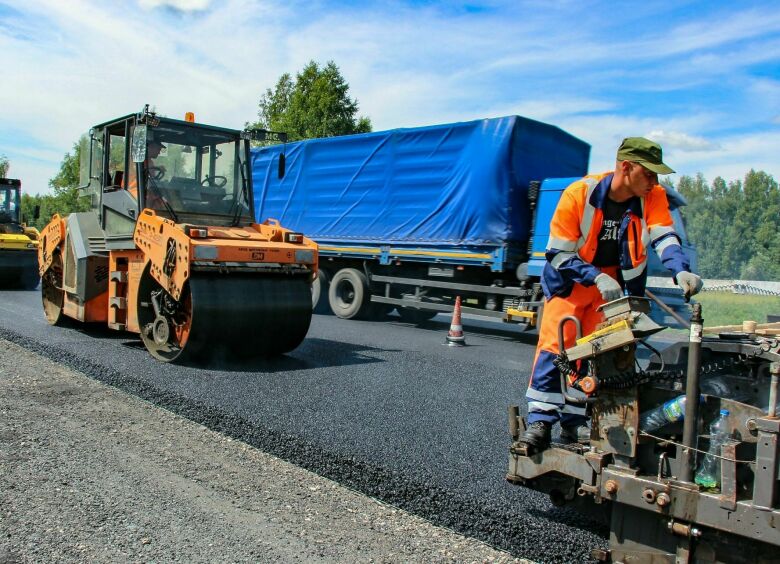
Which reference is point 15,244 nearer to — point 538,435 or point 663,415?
point 538,435

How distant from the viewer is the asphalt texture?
3359mm

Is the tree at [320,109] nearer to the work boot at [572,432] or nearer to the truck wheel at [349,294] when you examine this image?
the truck wheel at [349,294]

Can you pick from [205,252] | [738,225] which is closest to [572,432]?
[205,252]

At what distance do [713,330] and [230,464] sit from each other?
2.69 metres

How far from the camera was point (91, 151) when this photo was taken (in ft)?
26.8

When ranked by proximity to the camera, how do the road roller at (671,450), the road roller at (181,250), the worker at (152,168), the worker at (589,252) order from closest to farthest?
the road roller at (671,450)
the worker at (589,252)
the road roller at (181,250)
the worker at (152,168)

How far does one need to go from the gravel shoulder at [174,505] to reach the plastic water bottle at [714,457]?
926mm

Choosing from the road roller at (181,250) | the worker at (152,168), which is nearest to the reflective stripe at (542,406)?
the road roller at (181,250)

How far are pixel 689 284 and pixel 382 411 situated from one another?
2580 mm

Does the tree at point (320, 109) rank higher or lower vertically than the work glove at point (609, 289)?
higher

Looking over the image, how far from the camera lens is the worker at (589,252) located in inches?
130

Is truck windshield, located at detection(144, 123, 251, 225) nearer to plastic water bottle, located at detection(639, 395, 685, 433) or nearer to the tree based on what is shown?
plastic water bottle, located at detection(639, 395, 685, 433)

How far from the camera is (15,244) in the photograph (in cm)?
1484

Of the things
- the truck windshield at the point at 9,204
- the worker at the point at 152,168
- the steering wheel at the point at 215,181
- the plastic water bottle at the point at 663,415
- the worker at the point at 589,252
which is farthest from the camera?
the truck windshield at the point at 9,204
